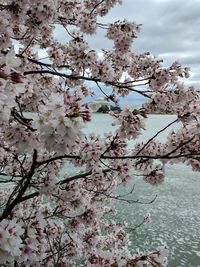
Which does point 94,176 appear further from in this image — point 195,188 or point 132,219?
point 195,188

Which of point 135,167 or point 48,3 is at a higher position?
point 48,3

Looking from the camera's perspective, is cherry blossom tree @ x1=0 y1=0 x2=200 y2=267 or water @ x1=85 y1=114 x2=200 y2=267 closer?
cherry blossom tree @ x1=0 y1=0 x2=200 y2=267

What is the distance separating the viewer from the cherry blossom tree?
2506 mm

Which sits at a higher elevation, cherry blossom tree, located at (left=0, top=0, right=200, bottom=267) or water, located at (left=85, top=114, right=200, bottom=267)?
water, located at (left=85, top=114, right=200, bottom=267)

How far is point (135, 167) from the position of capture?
513 centimetres

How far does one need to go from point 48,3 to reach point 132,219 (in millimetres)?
16359

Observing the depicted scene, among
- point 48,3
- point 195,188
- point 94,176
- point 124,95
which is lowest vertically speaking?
point 94,176

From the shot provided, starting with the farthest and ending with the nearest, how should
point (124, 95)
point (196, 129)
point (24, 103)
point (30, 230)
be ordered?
point (124, 95) → point (24, 103) → point (196, 129) → point (30, 230)

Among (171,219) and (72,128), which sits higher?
(171,219)

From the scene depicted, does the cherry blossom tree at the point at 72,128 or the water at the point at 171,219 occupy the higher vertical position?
the water at the point at 171,219

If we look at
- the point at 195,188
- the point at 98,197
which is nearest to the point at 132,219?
the point at 195,188

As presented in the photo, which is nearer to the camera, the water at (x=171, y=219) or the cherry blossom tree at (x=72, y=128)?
the cherry blossom tree at (x=72, y=128)

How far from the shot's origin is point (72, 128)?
2.32m

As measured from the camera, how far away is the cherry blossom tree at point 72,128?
251 cm
